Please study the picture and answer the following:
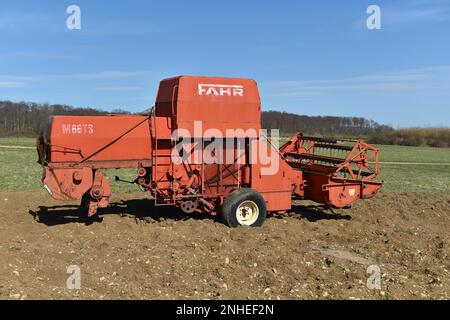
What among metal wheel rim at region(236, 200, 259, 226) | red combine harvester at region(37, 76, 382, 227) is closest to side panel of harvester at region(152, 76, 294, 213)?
red combine harvester at region(37, 76, 382, 227)

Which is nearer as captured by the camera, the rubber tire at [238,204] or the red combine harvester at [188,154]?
the red combine harvester at [188,154]

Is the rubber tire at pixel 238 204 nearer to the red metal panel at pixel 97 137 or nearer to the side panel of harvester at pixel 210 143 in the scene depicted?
the side panel of harvester at pixel 210 143

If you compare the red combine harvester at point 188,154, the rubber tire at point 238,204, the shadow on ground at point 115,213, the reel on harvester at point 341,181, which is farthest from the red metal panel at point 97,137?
the reel on harvester at point 341,181

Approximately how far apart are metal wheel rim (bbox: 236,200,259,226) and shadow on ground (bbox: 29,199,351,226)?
1026 millimetres

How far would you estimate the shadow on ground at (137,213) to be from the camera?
1048 centimetres

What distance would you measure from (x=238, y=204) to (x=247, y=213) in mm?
441

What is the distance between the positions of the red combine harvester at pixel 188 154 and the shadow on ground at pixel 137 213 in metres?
0.55

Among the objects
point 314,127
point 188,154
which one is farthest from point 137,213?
point 314,127

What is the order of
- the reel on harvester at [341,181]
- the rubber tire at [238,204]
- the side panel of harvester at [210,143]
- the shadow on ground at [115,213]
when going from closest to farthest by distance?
the side panel of harvester at [210,143], the rubber tire at [238,204], the shadow on ground at [115,213], the reel on harvester at [341,181]

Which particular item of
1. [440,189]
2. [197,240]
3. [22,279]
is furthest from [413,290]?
[440,189]

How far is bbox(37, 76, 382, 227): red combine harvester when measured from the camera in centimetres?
924

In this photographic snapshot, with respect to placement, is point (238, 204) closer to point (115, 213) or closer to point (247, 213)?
point (247, 213)

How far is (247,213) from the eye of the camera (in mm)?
10367

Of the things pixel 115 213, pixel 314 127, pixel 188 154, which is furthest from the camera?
pixel 314 127
